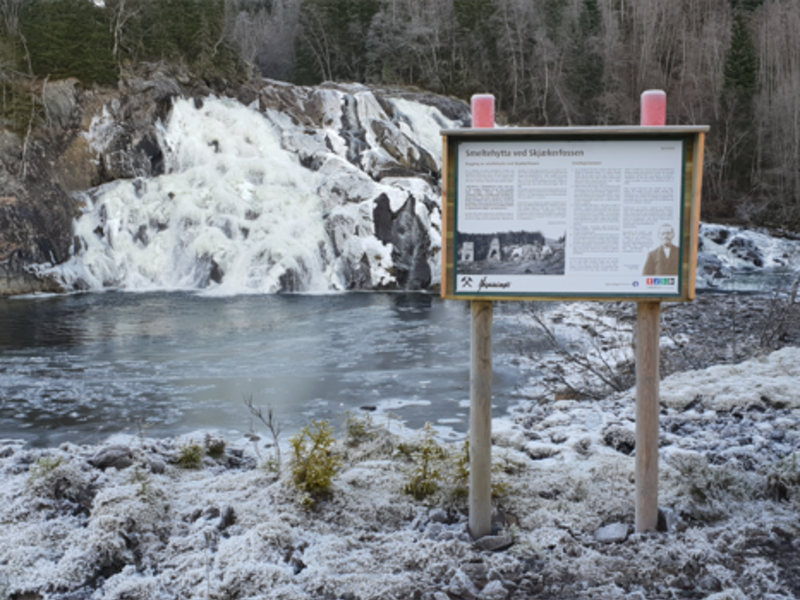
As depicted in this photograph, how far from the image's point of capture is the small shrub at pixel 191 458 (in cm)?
482

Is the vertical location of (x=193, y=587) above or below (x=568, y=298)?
below

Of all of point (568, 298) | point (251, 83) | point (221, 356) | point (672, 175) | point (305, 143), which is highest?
point (251, 83)

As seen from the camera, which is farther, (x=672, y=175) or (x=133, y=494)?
(x=133, y=494)

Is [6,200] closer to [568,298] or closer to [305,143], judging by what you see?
[305,143]

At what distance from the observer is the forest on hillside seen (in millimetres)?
36062

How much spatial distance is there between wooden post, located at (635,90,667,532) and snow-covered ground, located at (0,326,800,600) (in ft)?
0.46

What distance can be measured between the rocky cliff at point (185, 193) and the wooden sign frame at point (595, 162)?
1637 cm

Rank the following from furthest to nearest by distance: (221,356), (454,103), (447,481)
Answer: (454,103), (221,356), (447,481)

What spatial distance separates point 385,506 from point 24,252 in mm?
19427

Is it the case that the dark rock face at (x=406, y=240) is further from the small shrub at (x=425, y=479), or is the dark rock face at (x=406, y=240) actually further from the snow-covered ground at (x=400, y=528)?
the small shrub at (x=425, y=479)

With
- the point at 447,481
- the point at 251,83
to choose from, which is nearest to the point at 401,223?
the point at 251,83

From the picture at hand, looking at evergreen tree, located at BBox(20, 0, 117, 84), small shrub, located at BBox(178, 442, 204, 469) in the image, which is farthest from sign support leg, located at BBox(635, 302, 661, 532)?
evergreen tree, located at BBox(20, 0, 117, 84)

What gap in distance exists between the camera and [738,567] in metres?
3.13

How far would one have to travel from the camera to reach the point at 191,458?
485cm
